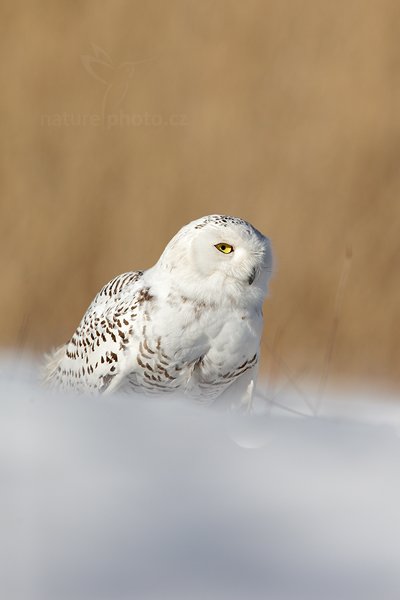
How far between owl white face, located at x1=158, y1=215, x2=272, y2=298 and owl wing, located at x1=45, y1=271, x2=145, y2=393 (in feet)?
0.41

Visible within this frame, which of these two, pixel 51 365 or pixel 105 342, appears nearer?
pixel 105 342

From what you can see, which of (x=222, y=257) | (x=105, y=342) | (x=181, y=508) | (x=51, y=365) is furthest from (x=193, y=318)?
(x=181, y=508)

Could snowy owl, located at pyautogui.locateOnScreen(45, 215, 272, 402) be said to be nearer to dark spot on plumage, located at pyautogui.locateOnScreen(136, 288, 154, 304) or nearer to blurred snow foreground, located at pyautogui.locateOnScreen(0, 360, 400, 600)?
dark spot on plumage, located at pyautogui.locateOnScreen(136, 288, 154, 304)

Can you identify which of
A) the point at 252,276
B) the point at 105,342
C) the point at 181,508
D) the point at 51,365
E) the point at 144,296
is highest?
the point at 181,508

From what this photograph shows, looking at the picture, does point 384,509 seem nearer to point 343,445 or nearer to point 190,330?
point 343,445

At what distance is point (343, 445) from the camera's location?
21.2 inches

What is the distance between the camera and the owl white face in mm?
1579

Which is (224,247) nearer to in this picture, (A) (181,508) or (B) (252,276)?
(B) (252,276)

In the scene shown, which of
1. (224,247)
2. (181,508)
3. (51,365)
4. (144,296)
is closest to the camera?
(181,508)

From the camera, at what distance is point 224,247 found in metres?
1.60

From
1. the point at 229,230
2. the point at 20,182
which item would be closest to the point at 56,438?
the point at 229,230

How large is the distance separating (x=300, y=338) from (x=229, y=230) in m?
1.17

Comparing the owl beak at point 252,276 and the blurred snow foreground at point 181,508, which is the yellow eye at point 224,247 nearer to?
the owl beak at point 252,276

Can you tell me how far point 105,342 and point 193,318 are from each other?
0.79 ft
